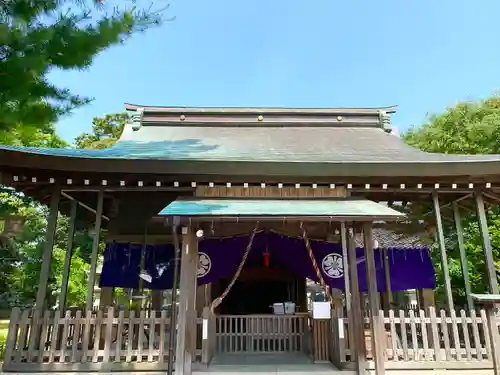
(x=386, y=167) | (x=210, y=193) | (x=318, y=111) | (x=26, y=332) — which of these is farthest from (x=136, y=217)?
(x=318, y=111)

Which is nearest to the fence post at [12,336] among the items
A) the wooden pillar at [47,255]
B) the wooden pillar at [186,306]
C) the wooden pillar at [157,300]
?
the wooden pillar at [47,255]

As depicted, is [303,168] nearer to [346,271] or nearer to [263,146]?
[346,271]

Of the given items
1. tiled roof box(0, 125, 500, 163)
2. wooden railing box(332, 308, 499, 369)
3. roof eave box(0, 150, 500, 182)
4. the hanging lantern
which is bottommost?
wooden railing box(332, 308, 499, 369)

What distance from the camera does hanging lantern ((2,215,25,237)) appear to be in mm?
5875

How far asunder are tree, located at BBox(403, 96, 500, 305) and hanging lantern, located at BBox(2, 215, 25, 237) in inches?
429

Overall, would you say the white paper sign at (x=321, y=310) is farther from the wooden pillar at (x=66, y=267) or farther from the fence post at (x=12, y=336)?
the fence post at (x=12, y=336)

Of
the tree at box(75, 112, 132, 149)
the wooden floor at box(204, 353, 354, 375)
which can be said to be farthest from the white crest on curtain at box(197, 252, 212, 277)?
the tree at box(75, 112, 132, 149)

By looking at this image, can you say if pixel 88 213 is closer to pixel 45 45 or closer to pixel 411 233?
pixel 45 45

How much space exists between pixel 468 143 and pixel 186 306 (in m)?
15.2

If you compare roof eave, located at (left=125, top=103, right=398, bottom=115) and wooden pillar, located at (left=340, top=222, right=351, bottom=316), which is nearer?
wooden pillar, located at (left=340, top=222, right=351, bottom=316)

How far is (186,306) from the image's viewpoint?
523 centimetres

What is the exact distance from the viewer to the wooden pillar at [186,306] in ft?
16.7

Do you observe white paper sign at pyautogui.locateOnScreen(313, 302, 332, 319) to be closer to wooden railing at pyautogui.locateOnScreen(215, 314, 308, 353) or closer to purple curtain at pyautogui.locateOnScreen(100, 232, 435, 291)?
purple curtain at pyautogui.locateOnScreen(100, 232, 435, 291)

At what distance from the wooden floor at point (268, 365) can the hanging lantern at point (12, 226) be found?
3868 mm
